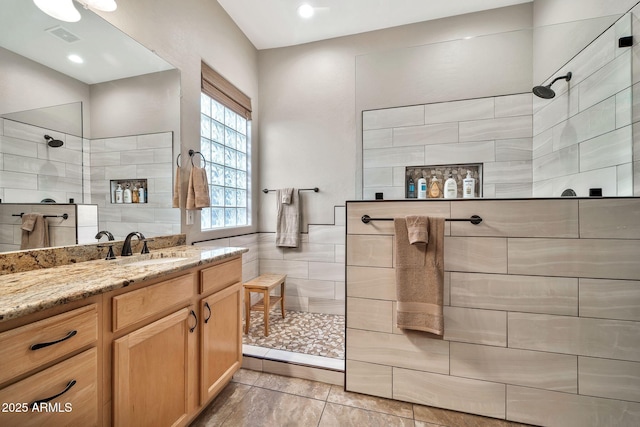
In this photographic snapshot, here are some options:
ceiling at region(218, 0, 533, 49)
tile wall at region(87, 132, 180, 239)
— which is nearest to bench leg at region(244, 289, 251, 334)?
tile wall at region(87, 132, 180, 239)

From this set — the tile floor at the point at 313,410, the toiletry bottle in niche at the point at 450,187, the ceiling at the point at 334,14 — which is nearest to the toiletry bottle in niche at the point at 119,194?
the tile floor at the point at 313,410

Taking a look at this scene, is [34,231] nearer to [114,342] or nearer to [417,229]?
[114,342]

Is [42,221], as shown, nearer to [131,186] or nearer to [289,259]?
[131,186]

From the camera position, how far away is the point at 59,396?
0.75 meters

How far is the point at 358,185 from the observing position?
2156 mm

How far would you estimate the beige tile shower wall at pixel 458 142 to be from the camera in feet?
6.27

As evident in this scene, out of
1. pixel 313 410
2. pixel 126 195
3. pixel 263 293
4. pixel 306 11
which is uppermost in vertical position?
pixel 306 11

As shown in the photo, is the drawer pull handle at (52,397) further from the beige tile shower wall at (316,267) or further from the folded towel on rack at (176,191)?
the beige tile shower wall at (316,267)

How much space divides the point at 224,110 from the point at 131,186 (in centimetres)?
132

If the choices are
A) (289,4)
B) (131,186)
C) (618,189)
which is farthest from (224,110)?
(618,189)

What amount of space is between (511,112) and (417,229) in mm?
1375

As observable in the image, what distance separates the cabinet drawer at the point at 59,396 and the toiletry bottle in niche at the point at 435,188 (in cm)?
209

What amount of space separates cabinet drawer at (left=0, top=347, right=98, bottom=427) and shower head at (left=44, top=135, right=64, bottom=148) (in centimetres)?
95

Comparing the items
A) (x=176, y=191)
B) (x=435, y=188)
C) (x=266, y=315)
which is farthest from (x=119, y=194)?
(x=435, y=188)
